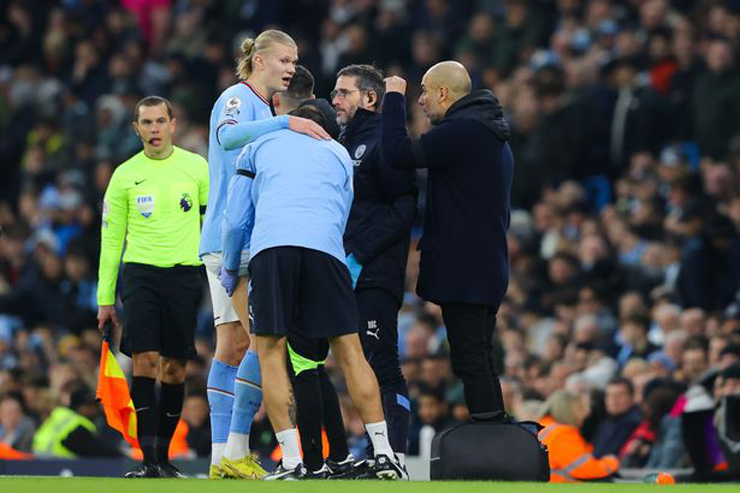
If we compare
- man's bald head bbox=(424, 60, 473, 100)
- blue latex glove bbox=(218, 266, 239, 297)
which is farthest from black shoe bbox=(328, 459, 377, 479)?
man's bald head bbox=(424, 60, 473, 100)

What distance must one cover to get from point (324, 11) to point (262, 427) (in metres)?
8.51

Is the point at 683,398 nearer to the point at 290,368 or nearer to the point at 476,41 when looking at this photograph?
the point at 290,368

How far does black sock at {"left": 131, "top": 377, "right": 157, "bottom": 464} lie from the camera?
9898 millimetres

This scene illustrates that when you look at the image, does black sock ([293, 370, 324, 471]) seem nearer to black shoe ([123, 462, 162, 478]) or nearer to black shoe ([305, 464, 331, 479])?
black shoe ([305, 464, 331, 479])

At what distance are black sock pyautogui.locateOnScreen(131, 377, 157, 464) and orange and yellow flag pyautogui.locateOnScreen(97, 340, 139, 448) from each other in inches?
3.8

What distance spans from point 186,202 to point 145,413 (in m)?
1.20

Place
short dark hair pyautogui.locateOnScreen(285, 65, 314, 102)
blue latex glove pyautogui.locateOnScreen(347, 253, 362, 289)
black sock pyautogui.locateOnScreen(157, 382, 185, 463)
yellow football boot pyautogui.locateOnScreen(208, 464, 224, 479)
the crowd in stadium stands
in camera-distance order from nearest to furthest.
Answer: yellow football boot pyautogui.locateOnScreen(208, 464, 224, 479) < blue latex glove pyautogui.locateOnScreen(347, 253, 362, 289) < short dark hair pyautogui.locateOnScreen(285, 65, 314, 102) < black sock pyautogui.locateOnScreen(157, 382, 185, 463) < the crowd in stadium stands

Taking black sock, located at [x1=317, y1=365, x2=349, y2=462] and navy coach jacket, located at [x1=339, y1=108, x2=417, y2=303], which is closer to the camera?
black sock, located at [x1=317, y1=365, x2=349, y2=462]

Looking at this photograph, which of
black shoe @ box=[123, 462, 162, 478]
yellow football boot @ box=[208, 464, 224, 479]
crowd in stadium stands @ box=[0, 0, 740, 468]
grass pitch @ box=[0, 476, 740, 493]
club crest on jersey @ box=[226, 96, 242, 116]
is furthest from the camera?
crowd in stadium stands @ box=[0, 0, 740, 468]

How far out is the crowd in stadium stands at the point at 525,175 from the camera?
1428cm

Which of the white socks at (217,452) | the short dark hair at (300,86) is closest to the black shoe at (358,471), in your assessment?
the white socks at (217,452)

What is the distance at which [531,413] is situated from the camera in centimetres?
1309

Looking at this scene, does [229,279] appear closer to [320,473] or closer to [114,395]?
[320,473]

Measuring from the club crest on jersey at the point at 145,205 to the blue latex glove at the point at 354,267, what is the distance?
4.28 feet
